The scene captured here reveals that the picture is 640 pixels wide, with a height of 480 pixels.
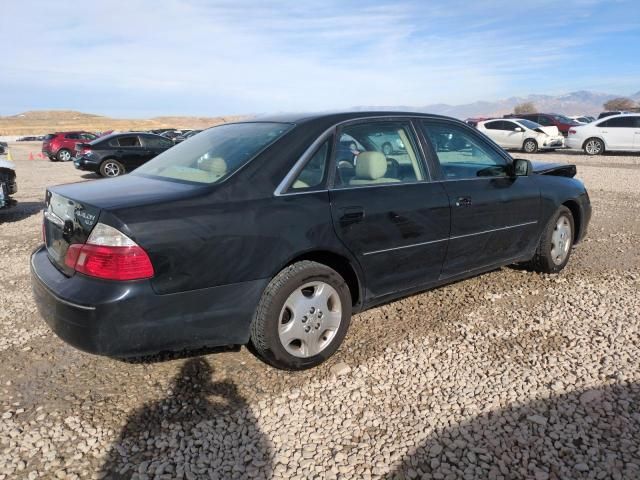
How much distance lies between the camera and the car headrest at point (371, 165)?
3371 millimetres

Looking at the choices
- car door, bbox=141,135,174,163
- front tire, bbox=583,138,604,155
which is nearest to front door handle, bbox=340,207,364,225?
car door, bbox=141,135,174,163

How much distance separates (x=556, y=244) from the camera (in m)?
4.82

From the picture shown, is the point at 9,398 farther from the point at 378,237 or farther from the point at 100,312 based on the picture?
the point at 378,237

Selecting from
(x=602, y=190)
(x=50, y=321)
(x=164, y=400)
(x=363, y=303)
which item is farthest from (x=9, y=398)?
(x=602, y=190)

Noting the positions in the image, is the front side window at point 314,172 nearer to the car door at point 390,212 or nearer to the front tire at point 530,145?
the car door at point 390,212

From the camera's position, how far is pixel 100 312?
249 cm

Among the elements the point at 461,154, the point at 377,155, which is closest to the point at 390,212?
the point at 377,155

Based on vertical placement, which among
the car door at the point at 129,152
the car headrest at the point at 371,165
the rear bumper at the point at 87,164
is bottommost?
the rear bumper at the point at 87,164

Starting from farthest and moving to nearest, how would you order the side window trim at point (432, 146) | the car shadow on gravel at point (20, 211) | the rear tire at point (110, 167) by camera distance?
the rear tire at point (110, 167), the car shadow on gravel at point (20, 211), the side window trim at point (432, 146)

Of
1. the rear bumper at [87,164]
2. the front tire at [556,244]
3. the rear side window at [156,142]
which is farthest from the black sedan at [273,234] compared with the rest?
the rear side window at [156,142]

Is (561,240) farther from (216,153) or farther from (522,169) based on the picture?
(216,153)

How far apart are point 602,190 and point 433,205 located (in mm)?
8672

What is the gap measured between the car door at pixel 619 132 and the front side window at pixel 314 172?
18599 mm

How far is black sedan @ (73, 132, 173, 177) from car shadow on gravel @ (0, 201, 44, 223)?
4790 mm
